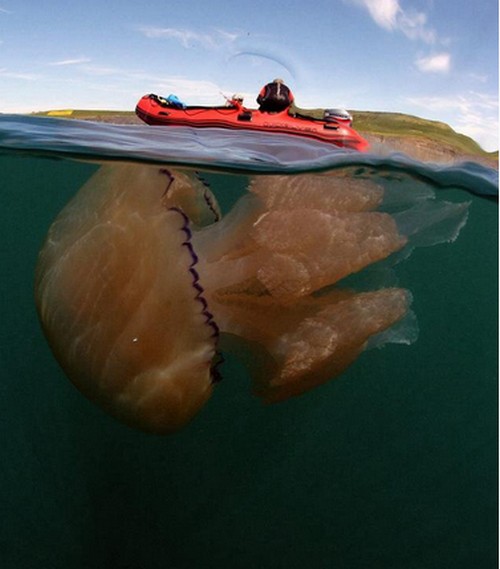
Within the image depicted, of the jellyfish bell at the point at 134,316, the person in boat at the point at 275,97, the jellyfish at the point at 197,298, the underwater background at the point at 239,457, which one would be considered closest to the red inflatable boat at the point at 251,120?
the person in boat at the point at 275,97

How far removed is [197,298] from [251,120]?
9.22 ft

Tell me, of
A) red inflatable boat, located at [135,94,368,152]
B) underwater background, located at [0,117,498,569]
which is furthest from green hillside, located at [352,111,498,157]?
underwater background, located at [0,117,498,569]

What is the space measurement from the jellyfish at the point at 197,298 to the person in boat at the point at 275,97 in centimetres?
214

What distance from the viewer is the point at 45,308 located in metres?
2.95

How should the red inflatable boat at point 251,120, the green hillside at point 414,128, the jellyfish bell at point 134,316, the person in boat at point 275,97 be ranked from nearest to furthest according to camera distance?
the jellyfish bell at point 134,316
the green hillside at point 414,128
the red inflatable boat at point 251,120
the person in boat at point 275,97

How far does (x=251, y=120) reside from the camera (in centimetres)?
511

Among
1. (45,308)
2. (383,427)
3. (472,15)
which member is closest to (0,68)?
(45,308)

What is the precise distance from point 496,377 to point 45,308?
5486 mm

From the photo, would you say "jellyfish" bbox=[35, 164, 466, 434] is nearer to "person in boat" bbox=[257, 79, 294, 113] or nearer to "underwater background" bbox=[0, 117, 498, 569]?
"underwater background" bbox=[0, 117, 498, 569]

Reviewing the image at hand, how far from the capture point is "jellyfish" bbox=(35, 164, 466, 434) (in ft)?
9.00

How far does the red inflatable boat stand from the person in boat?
5 cm

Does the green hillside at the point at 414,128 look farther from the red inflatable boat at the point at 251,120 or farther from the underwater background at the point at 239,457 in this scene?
the underwater background at the point at 239,457

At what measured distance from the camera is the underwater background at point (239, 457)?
169 inches

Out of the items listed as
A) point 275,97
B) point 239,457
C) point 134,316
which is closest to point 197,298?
point 134,316
